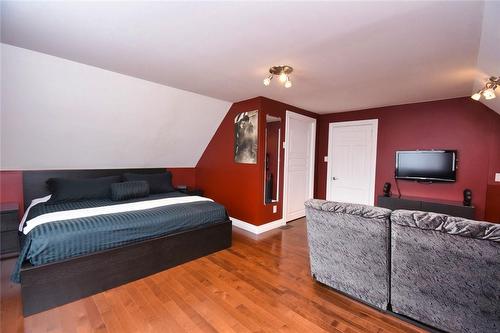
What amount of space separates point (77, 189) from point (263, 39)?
329cm

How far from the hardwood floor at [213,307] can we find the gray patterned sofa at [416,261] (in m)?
0.24

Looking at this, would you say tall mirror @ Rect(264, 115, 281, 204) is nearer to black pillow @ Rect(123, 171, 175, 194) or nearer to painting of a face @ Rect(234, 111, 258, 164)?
painting of a face @ Rect(234, 111, 258, 164)

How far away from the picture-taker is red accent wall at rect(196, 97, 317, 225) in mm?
3820

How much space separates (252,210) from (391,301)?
7.75 ft

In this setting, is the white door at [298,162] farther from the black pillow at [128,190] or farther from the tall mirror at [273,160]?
the black pillow at [128,190]

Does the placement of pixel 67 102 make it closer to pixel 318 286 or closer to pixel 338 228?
pixel 338 228

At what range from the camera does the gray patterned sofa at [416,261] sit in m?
1.45

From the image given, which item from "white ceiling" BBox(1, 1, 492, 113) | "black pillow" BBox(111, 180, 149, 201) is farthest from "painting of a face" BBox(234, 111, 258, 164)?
"black pillow" BBox(111, 180, 149, 201)

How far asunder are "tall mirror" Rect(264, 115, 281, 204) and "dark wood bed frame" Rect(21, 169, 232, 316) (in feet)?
4.38

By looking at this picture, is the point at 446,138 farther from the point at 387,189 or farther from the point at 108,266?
the point at 108,266

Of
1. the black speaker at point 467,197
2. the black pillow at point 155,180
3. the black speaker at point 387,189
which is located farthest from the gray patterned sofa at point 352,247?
the black pillow at point 155,180

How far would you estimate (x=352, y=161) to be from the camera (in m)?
4.66

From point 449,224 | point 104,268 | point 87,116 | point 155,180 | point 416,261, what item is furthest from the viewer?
point 155,180

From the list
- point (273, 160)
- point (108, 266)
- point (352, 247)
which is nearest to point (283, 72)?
point (352, 247)
